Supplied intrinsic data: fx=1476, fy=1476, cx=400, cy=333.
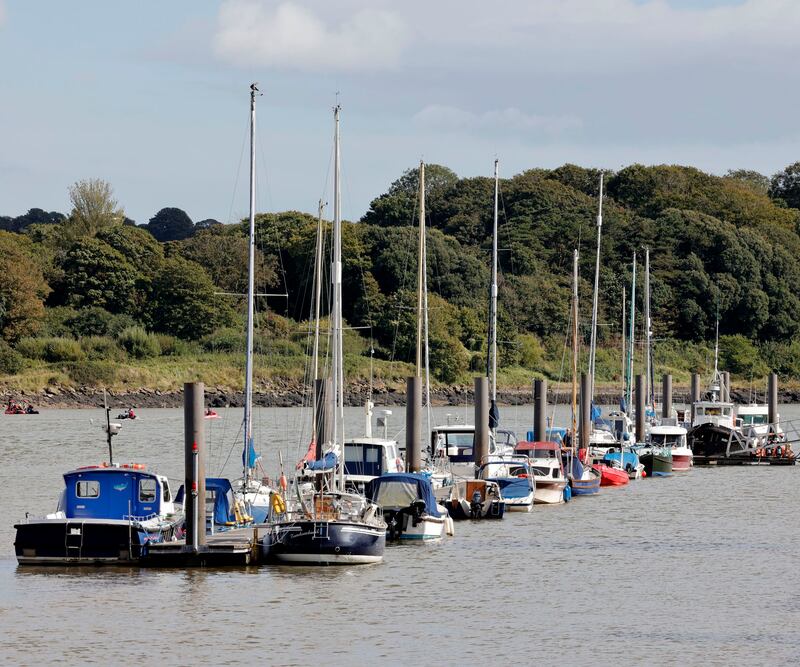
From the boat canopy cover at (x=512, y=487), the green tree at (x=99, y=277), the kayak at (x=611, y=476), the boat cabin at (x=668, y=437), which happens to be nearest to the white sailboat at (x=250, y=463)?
the boat canopy cover at (x=512, y=487)

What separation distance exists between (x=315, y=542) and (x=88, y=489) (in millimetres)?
6287

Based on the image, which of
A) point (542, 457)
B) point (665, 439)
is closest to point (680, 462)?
point (665, 439)

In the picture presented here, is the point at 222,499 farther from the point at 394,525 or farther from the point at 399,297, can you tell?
the point at 399,297

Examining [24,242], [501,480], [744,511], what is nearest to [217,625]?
[501,480]

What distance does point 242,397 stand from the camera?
128 m

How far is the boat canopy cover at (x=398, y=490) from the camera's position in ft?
135

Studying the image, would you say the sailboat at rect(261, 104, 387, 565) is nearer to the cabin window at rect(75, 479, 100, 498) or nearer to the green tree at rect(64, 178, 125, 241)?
the cabin window at rect(75, 479, 100, 498)

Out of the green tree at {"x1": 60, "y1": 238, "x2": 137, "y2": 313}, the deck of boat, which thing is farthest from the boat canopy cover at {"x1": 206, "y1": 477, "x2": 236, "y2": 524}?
the green tree at {"x1": 60, "y1": 238, "x2": 137, "y2": 313}

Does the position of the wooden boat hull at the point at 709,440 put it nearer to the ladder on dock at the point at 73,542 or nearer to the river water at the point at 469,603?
the river water at the point at 469,603

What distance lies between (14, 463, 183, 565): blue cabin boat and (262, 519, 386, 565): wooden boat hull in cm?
301

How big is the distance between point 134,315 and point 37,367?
1092 centimetres

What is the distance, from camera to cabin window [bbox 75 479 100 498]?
37.4m

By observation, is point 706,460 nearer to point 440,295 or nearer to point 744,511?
point 744,511

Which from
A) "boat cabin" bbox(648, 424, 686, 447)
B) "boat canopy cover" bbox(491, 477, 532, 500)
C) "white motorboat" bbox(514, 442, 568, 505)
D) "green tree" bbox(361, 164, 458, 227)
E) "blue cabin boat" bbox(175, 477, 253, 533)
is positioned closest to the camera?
"blue cabin boat" bbox(175, 477, 253, 533)
